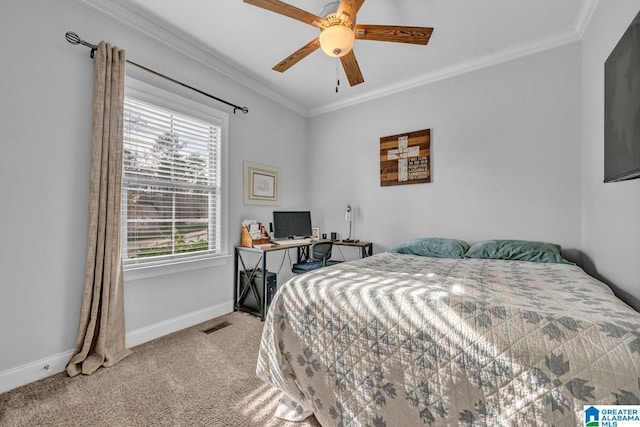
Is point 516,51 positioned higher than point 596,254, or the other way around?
point 516,51

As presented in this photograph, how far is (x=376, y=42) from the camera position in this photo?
2633 millimetres

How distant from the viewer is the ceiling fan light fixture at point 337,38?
5.61ft

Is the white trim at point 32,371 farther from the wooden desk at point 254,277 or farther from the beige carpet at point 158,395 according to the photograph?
the wooden desk at point 254,277

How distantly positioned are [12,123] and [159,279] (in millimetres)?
1496

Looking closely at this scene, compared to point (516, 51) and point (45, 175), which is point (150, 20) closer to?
point (45, 175)

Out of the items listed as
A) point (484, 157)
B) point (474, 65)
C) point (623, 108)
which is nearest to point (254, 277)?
point (484, 157)

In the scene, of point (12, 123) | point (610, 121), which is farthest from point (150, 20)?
point (610, 121)

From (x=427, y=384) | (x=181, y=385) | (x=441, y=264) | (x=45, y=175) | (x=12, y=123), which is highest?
(x=12, y=123)

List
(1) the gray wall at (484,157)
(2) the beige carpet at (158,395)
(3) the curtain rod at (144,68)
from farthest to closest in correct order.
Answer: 1. (1) the gray wall at (484,157)
2. (3) the curtain rod at (144,68)
3. (2) the beige carpet at (158,395)

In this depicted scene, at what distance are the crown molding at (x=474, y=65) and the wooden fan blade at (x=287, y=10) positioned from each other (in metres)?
1.94

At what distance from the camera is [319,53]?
281 centimetres

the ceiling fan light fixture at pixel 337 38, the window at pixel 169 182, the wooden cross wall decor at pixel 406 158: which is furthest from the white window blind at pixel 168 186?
the wooden cross wall decor at pixel 406 158

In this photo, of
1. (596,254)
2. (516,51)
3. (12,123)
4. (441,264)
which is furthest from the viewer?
(516,51)

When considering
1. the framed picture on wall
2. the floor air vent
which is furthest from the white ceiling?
the floor air vent
